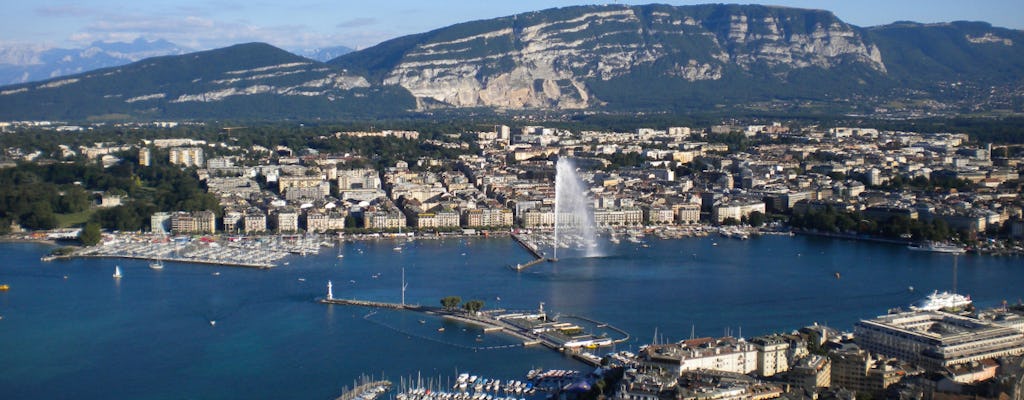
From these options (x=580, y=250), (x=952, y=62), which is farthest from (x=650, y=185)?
(x=952, y=62)

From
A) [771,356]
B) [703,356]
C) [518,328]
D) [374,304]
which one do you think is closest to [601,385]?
[703,356]

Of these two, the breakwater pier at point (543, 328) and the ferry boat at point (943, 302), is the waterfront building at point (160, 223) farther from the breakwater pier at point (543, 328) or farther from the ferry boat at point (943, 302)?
the ferry boat at point (943, 302)

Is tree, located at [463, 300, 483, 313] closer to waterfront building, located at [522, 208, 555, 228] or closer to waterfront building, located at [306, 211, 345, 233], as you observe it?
waterfront building, located at [306, 211, 345, 233]

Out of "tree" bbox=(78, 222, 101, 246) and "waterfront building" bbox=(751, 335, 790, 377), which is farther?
"tree" bbox=(78, 222, 101, 246)

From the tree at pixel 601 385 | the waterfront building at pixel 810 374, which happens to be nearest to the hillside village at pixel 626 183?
the waterfront building at pixel 810 374

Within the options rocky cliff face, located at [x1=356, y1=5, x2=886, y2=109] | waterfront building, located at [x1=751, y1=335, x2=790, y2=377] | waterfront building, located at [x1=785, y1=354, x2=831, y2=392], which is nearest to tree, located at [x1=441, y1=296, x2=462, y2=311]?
waterfront building, located at [x1=751, y1=335, x2=790, y2=377]

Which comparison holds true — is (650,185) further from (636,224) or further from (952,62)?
(952,62)

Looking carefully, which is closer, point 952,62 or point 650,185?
point 650,185
